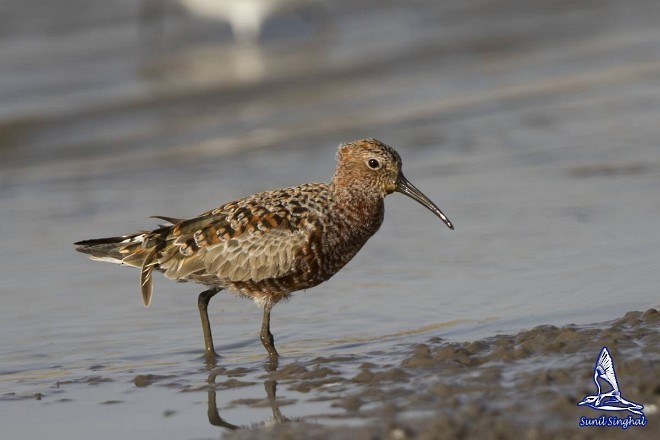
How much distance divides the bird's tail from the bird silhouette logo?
9.30ft

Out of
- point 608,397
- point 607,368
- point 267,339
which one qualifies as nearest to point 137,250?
point 267,339

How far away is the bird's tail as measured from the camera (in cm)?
764

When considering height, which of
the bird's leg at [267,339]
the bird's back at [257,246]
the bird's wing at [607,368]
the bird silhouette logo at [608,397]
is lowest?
the bird silhouette logo at [608,397]

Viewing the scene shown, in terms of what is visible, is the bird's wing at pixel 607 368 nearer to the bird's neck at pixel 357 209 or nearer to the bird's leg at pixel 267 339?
the bird's neck at pixel 357 209

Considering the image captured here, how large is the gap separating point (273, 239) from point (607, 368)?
2.22 meters

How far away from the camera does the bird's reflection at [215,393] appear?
6.19 metres

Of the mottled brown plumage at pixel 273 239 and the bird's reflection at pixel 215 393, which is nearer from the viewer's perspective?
the bird's reflection at pixel 215 393

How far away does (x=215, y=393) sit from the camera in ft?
22.1

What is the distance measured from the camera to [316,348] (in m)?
7.54

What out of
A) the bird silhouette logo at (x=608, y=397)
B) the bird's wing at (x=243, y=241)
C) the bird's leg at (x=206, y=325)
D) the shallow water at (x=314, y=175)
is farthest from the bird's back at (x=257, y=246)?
the bird silhouette logo at (x=608, y=397)

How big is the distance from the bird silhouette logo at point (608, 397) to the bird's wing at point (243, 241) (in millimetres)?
2078

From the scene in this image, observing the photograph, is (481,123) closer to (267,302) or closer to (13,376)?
(267,302)

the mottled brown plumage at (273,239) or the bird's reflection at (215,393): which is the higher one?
the mottled brown plumage at (273,239)

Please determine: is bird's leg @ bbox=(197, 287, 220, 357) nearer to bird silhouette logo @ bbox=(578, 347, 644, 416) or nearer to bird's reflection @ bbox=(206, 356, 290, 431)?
bird's reflection @ bbox=(206, 356, 290, 431)
